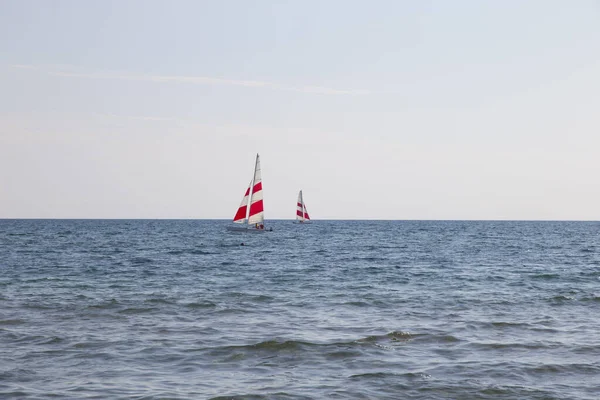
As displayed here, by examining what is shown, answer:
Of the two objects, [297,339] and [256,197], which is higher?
[256,197]

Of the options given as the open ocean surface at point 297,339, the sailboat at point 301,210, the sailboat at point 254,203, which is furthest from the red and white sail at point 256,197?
the sailboat at point 301,210

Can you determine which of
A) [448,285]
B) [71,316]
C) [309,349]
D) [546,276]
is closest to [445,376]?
[309,349]

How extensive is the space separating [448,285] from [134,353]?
63.2 feet

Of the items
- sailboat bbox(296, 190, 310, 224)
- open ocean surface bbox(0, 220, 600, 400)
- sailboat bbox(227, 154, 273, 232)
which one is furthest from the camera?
sailboat bbox(296, 190, 310, 224)

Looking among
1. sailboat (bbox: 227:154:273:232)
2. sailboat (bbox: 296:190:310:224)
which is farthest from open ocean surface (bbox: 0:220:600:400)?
sailboat (bbox: 296:190:310:224)

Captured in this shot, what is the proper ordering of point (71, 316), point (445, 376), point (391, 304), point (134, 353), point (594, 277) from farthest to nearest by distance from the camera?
point (594, 277), point (391, 304), point (71, 316), point (134, 353), point (445, 376)

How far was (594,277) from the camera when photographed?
116 ft

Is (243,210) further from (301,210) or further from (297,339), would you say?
(301,210)

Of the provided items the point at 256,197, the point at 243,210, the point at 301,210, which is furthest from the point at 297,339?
the point at 301,210

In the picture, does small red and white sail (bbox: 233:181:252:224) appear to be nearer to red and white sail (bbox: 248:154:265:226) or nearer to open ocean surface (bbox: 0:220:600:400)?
red and white sail (bbox: 248:154:265:226)

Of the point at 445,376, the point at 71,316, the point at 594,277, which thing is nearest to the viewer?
the point at 445,376

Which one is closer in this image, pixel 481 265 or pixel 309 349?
pixel 309 349

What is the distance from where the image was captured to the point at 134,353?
14.7 metres

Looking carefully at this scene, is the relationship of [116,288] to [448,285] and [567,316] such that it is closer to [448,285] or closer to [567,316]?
[448,285]
